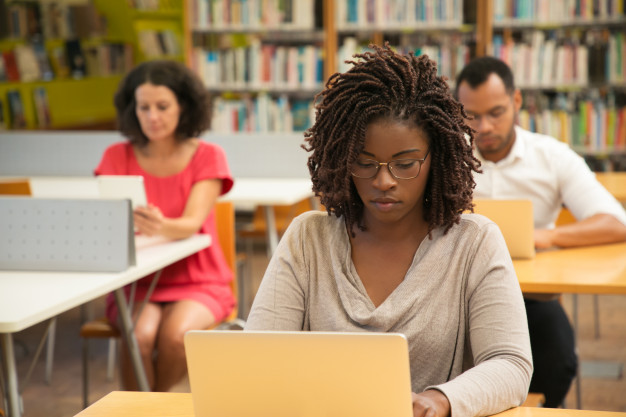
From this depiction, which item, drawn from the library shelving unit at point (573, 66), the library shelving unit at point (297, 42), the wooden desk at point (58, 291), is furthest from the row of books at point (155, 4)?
the wooden desk at point (58, 291)

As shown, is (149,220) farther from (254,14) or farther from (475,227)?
(254,14)

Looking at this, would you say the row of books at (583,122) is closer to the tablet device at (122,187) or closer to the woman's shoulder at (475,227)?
the tablet device at (122,187)

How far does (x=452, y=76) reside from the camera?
18.5 ft

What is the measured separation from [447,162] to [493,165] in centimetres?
126

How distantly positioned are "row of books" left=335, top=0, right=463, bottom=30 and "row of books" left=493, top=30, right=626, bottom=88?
356 mm

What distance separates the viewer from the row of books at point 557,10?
535 cm

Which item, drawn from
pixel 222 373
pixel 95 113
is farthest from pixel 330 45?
pixel 222 373

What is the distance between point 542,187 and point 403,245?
1266mm

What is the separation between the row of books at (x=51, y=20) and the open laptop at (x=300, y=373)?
5803 millimetres

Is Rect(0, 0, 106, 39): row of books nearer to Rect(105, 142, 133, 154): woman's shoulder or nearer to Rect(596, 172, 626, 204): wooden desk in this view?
Rect(105, 142, 133, 154): woman's shoulder

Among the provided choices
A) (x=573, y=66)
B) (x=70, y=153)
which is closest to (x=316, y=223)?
(x=70, y=153)

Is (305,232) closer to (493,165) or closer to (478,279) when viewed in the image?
(478,279)

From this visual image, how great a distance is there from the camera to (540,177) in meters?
2.59

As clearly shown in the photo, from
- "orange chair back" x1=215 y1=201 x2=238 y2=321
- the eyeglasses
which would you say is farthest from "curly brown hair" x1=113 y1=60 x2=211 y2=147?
the eyeglasses
